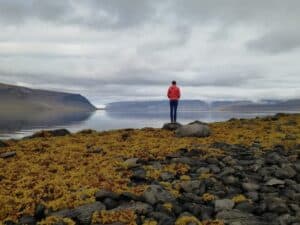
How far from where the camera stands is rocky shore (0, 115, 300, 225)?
1465 cm

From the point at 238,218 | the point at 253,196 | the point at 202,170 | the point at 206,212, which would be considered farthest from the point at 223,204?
the point at 202,170

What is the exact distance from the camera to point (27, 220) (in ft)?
46.8

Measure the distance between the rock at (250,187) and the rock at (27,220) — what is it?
7.90m

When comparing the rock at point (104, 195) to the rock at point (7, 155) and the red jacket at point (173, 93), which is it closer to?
the rock at point (7, 155)

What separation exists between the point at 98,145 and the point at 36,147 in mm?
3287

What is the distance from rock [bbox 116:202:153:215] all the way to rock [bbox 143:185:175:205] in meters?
0.38

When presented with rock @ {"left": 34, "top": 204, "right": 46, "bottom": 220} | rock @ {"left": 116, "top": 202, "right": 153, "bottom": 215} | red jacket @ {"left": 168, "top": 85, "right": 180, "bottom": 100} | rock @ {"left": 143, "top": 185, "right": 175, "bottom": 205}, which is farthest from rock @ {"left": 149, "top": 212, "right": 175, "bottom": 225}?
red jacket @ {"left": 168, "top": 85, "right": 180, "bottom": 100}

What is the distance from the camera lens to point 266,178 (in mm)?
18375

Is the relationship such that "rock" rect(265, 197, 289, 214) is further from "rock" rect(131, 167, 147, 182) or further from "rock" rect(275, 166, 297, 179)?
"rock" rect(131, 167, 147, 182)

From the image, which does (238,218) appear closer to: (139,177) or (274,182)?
(274,182)

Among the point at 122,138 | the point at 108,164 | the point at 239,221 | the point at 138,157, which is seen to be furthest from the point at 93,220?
the point at 122,138

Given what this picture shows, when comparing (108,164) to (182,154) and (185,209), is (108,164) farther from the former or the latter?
(185,209)

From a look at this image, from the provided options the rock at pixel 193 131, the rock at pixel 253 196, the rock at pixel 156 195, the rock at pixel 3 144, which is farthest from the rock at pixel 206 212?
the rock at pixel 3 144

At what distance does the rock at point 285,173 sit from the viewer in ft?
61.0
